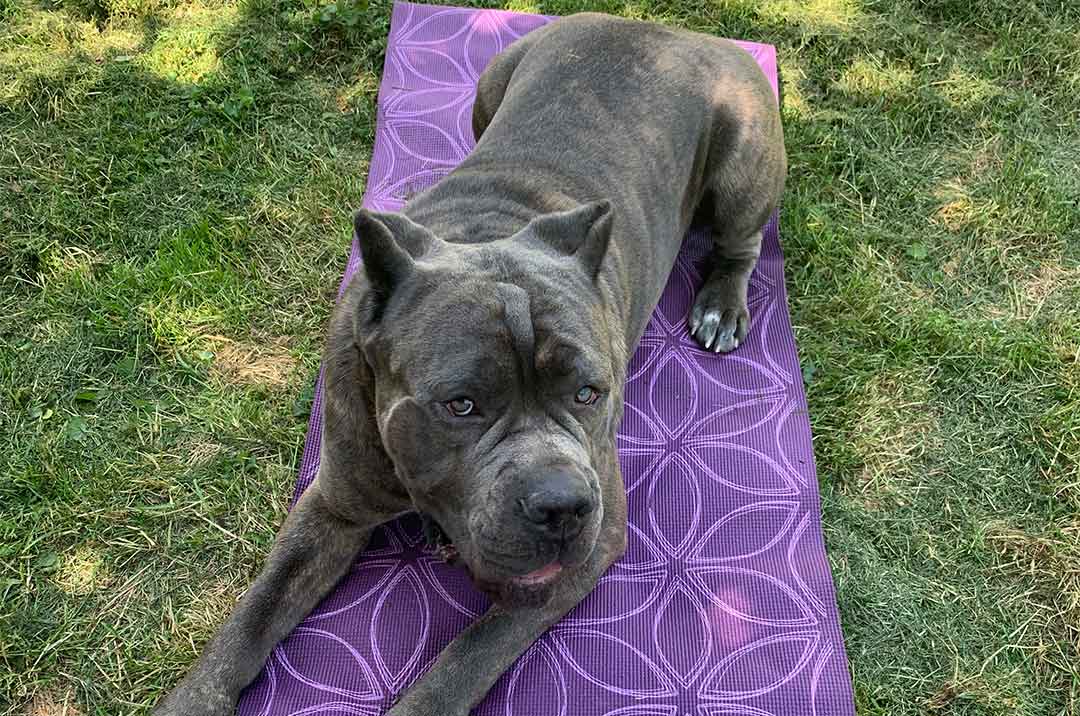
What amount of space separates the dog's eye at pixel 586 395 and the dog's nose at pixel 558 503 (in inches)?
10.0

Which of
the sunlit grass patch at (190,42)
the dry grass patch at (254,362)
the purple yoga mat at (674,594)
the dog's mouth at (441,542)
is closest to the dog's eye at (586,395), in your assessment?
the dog's mouth at (441,542)

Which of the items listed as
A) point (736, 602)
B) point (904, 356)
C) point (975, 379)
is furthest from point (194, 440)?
point (975, 379)

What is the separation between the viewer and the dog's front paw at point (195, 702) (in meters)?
2.90

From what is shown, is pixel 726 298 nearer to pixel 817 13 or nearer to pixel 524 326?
pixel 524 326

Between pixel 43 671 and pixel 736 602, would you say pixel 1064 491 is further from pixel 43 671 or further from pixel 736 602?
pixel 43 671

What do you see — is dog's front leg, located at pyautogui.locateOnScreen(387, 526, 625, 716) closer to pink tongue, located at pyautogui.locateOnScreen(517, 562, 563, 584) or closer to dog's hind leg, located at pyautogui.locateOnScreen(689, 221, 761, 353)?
pink tongue, located at pyautogui.locateOnScreen(517, 562, 563, 584)

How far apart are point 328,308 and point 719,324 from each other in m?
1.82

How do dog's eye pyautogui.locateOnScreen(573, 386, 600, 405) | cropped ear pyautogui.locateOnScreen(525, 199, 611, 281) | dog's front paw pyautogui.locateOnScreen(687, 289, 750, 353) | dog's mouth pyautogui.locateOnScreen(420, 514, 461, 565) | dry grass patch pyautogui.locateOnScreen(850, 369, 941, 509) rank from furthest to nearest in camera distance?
dog's front paw pyautogui.locateOnScreen(687, 289, 750, 353), dry grass patch pyautogui.locateOnScreen(850, 369, 941, 509), dog's mouth pyautogui.locateOnScreen(420, 514, 461, 565), cropped ear pyautogui.locateOnScreen(525, 199, 611, 281), dog's eye pyautogui.locateOnScreen(573, 386, 600, 405)

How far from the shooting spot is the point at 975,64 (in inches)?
225

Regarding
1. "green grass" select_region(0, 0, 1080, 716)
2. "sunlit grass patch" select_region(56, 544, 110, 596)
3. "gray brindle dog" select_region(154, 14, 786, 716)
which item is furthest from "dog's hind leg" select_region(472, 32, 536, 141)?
"sunlit grass patch" select_region(56, 544, 110, 596)

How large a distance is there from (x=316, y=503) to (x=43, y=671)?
1088 mm

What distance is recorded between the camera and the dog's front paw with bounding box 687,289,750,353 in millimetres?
4195

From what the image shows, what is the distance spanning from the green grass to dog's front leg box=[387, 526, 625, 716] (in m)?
0.92

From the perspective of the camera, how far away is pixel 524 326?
2473 mm
